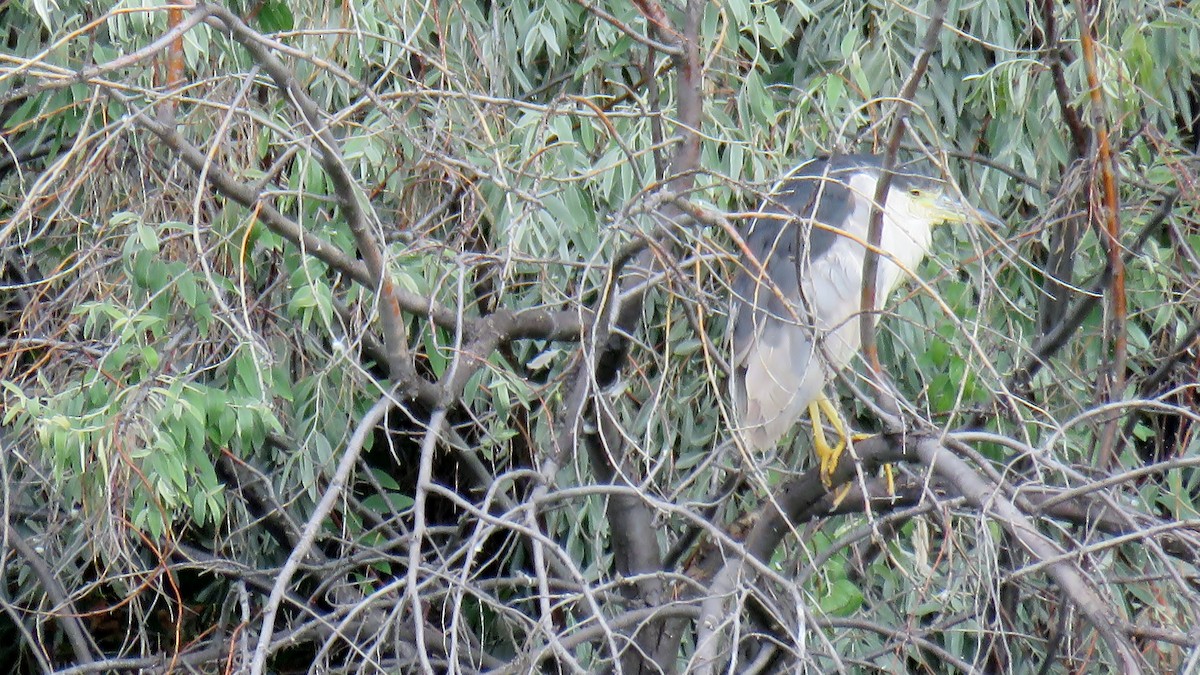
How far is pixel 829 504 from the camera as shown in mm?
2166

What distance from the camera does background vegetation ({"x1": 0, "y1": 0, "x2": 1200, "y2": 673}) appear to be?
6.20 ft

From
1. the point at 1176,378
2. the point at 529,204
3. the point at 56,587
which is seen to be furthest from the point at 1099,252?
the point at 56,587

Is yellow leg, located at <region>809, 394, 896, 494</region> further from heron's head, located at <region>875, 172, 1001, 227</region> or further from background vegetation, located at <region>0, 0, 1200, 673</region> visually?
heron's head, located at <region>875, 172, 1001, 227</region>

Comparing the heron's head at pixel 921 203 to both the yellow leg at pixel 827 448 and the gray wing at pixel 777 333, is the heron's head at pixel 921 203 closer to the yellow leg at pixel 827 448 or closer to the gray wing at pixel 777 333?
the gray wing at pixel 777 333

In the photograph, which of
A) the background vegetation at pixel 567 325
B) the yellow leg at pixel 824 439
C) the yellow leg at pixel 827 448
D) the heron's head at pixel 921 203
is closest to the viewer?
the background vegetation at pixel 567 325

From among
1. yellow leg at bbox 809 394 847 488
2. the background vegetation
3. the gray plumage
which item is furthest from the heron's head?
yellow leg at bbox 809 394 847 488

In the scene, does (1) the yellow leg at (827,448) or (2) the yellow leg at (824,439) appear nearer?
(1) the yellow leg at (827,448)

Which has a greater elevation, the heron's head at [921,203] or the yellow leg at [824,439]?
the heron's head at [921,203]

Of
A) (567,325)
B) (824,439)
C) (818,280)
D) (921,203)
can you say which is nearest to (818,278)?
(818,280)

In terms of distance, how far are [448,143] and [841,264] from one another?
94 cm

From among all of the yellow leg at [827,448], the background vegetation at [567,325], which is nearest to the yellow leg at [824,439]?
the yellow leg at [827,448]

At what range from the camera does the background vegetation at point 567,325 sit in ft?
6.20

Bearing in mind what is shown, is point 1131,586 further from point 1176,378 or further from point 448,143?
point 448,143

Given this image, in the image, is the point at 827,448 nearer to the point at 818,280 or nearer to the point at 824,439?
the point at 824,439
